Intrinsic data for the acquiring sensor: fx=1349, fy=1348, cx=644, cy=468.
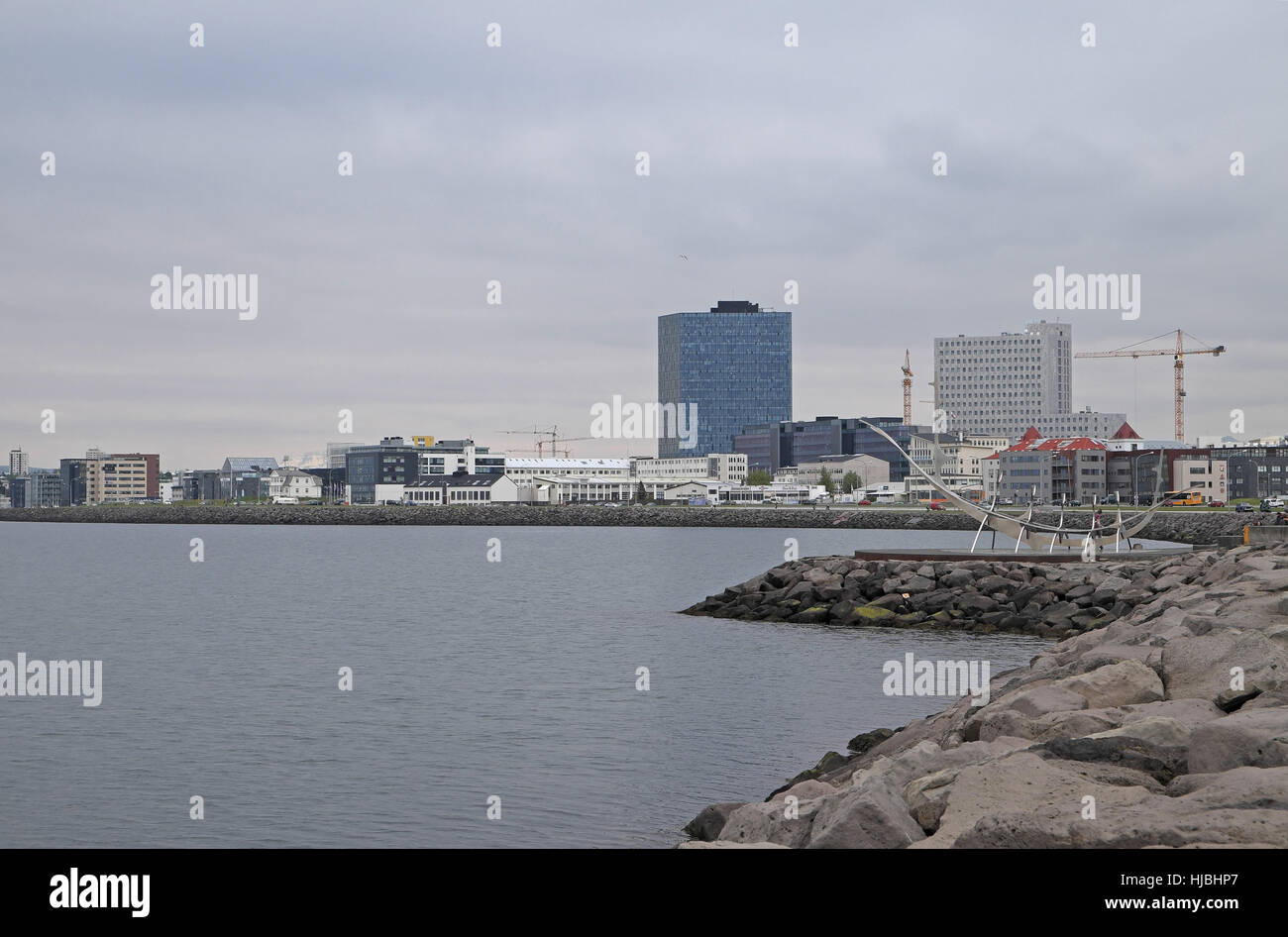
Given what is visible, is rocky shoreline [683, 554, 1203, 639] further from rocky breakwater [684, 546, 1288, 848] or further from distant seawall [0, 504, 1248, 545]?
distant seawall [0, 504, 1248, 545]

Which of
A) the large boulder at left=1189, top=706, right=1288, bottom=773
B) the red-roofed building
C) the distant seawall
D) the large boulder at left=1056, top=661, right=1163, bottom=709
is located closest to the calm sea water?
the large boulder at left=1056, top=661, right=1163, bottom=709

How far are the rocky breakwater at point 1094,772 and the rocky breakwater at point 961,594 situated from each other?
67.6 ft

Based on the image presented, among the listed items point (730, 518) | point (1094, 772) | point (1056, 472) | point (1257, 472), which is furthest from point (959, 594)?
point (1257, 472)

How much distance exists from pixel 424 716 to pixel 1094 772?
53.9ft

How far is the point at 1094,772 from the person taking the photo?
37.2ft

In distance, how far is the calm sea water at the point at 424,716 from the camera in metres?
17.3

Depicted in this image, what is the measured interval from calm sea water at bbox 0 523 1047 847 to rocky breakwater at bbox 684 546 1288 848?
3363mm

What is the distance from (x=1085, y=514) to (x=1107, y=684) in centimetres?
11977

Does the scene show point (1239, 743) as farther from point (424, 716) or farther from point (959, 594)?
point (959, 594)

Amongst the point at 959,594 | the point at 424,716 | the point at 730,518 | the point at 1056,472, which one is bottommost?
the point at 730,518

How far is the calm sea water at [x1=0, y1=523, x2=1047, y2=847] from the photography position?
56.6 ft
